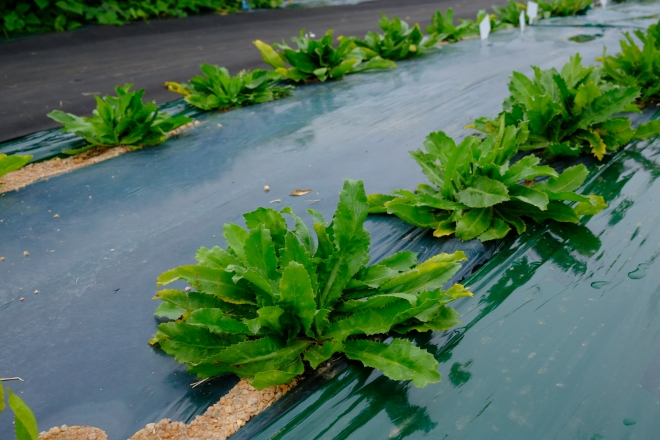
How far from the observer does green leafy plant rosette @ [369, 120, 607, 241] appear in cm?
208

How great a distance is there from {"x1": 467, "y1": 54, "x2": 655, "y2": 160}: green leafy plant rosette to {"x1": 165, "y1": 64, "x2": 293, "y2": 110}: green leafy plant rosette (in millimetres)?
1929

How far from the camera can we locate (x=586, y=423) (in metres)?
1.30

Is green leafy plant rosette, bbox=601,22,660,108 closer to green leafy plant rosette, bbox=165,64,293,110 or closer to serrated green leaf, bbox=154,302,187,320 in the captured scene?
green leafy plant rosette, bbox=165,64,293,110

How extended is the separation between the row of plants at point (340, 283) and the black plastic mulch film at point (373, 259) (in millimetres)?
81

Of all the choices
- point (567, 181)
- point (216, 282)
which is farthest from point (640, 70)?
point (216, 282)

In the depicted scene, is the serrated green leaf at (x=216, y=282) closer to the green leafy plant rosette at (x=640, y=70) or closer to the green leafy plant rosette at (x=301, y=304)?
the green leafy plant rosette at (x=301, y=304)

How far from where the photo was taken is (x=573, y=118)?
2.74 m

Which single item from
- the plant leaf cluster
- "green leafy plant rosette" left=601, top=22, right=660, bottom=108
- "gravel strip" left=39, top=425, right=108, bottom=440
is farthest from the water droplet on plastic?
the plant leaf cluster

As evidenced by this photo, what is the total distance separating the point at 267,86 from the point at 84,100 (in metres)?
1.42

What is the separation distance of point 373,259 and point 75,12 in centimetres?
642

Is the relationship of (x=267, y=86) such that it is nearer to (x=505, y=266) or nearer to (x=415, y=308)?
(x=505, y=266)

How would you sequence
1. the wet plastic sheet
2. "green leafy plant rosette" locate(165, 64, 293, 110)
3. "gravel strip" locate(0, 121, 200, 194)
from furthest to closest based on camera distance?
"green leafy plant rosette" locate(165, 64, 293, 110), "gravel strip" locate(0, 121, 200, 194), the wet plastic sheet

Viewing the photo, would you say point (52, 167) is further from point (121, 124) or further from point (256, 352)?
point (256, 352)

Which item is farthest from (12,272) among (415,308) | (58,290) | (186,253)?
(415,308)
